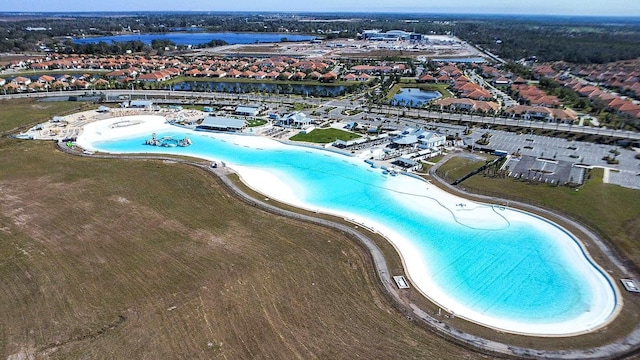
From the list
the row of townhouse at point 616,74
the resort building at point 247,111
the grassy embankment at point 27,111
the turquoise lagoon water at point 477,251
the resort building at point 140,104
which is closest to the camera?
the turquoise lagoon water at point 477,251

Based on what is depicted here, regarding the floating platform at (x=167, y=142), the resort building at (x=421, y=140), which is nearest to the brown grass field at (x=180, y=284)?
the floating platform at (x=167, y=142)

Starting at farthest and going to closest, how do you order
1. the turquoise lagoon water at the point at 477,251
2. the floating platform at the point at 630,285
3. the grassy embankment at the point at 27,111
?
the grassy embankment at the point at 27,111
the floating platform at the point at 630,285
the turquoise lagoon water at the point at 477,251

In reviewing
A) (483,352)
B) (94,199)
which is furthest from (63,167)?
(483,352)

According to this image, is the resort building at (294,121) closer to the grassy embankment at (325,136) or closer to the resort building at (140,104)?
the grassy embankment at (325,136)

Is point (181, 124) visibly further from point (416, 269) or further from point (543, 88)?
point (543, 88)

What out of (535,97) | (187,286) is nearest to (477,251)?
(187,286)

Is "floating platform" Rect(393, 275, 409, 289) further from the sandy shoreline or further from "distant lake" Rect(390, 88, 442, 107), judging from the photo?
"distant lake" Rect(390, 88, 442, 107)

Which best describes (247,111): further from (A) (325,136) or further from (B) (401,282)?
(B) (401,282)
